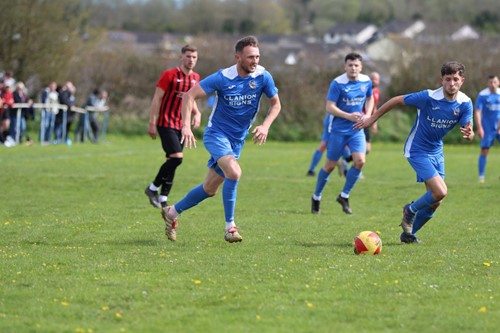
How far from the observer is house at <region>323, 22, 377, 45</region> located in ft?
424

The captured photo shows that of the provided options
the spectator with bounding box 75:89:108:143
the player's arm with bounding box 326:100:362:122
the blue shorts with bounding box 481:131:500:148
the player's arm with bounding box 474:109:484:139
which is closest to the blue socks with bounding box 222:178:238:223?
the player's arm with bounding box 326:100:362:122

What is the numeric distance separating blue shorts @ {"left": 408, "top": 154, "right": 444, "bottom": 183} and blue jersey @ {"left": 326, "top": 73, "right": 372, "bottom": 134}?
3.42 metres

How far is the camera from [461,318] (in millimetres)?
6988

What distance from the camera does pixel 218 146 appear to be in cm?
1074

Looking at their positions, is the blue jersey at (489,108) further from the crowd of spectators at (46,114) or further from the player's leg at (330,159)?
the crowd of spectators at (46,114)

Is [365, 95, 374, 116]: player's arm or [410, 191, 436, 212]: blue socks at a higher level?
[365, 95, 374, 116]: player's arm

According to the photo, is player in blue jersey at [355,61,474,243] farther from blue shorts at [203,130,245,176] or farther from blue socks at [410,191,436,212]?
blue shorts at [203,130,245,176]

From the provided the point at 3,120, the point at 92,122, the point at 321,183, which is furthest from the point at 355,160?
the point at 92,122

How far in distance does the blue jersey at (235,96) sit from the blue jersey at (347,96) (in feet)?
12.5

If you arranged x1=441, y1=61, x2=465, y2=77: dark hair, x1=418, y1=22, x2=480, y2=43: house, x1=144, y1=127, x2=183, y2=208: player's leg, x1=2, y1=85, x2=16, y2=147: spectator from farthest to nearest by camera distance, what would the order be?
x1=418, y1=22, x2=480, y2=43: house
x1=2, y1=85, x2=16, y2=147: spectator
x1=144, y1=127, x2=183, y2=208: player's leg
x1=441, y1=61, x2=465, y2=77: dark hair

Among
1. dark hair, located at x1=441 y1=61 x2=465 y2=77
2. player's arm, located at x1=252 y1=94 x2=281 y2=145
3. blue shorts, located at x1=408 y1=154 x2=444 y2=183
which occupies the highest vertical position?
dark hair, located at x1=441 y1=61 x2=465 y2=77

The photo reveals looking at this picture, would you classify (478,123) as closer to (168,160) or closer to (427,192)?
(168,160)

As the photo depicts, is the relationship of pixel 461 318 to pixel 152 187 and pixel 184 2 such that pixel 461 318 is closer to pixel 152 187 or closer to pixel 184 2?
pixel 152 187

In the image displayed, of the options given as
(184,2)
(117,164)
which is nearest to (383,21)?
(184,2)
